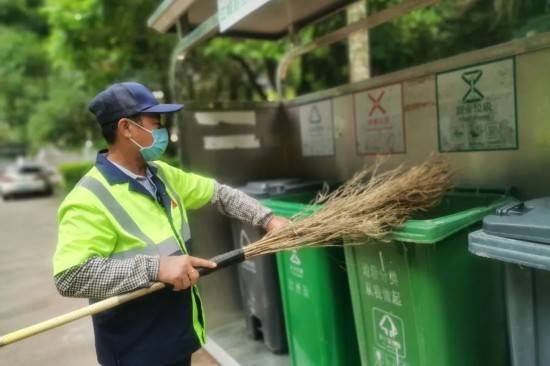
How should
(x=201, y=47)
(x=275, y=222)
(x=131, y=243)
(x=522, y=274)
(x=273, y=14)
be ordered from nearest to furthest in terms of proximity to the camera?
(x=522, y=274) → (x=131, y=243) → (x=275, y=222) → (x=273, y=14) → (x=201, y=47)

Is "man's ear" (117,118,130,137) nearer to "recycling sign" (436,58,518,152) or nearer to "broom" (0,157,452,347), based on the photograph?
"broom" (0,157,452,347)

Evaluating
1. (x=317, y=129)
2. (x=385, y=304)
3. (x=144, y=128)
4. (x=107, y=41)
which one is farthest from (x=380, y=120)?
(x=107, y=41)

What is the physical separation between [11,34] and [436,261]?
39.7 ft

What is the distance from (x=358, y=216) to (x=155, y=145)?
1025 millimetres

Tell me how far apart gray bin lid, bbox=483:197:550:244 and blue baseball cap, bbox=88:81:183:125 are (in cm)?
153

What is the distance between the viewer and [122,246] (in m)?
1.81

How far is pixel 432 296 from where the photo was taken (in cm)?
189

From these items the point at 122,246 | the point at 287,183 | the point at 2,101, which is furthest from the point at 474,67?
the point at 2,101

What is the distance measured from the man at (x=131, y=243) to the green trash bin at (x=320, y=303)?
2.40 feet

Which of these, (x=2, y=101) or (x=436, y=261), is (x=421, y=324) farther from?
(x=2, y=101)

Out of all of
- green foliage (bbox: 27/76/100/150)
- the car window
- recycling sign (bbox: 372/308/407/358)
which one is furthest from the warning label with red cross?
the car window

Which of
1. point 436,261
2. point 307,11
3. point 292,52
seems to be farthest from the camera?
point 292,52

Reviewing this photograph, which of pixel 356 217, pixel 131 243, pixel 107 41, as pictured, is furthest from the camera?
pixel 107 41

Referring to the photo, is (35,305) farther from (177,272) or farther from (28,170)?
(28,170)
